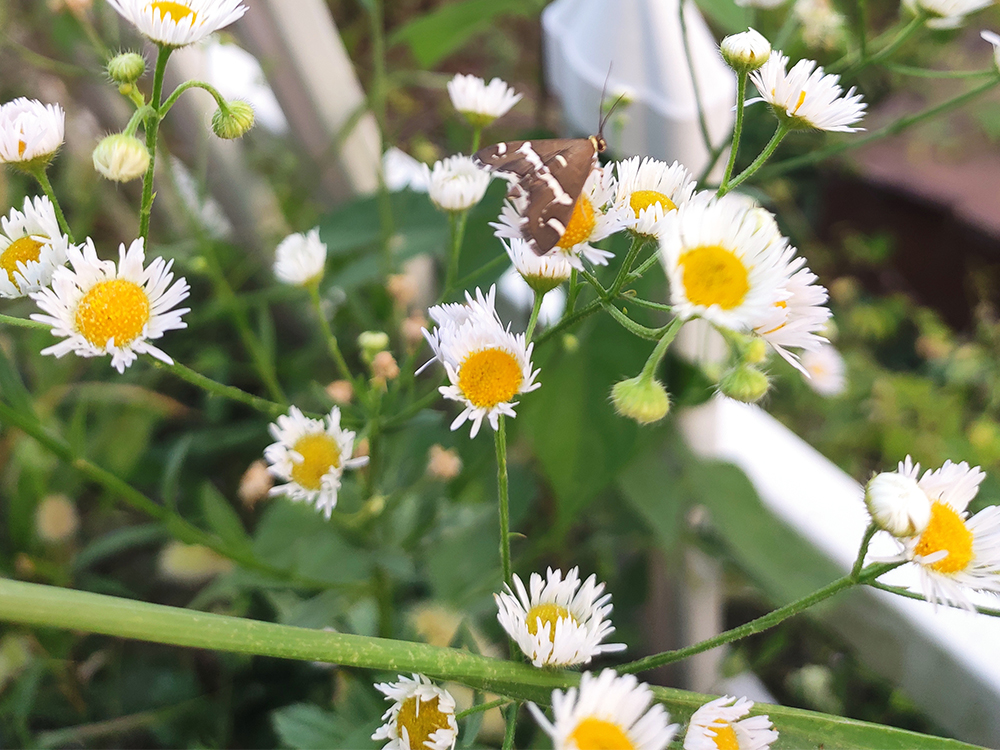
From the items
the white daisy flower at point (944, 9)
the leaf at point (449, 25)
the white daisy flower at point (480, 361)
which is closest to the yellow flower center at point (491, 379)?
the white daisy flower at point (480, 361)

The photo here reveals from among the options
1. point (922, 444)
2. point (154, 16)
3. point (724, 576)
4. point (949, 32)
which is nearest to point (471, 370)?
point (154, 16)

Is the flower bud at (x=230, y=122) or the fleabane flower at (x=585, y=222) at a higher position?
the flower bud at (x=230, y=122)

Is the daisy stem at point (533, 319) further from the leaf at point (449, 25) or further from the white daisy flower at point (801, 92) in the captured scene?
the leaf at point (449, 25)

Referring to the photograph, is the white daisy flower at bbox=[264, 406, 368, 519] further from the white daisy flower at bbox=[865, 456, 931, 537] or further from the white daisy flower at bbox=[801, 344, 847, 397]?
the white daisy flower at bbox=[801, 344, 847, 397]

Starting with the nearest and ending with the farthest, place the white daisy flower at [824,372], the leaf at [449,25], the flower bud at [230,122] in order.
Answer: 1. the flower bud at [230,122]
2. the leaf at [449,25]
3. the white daisy flower at [824,372]

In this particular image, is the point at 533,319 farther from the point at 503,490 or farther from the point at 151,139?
the point at 151,139

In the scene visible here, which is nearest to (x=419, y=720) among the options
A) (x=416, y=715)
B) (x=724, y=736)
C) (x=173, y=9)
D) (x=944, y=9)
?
(x=416, y=715)
